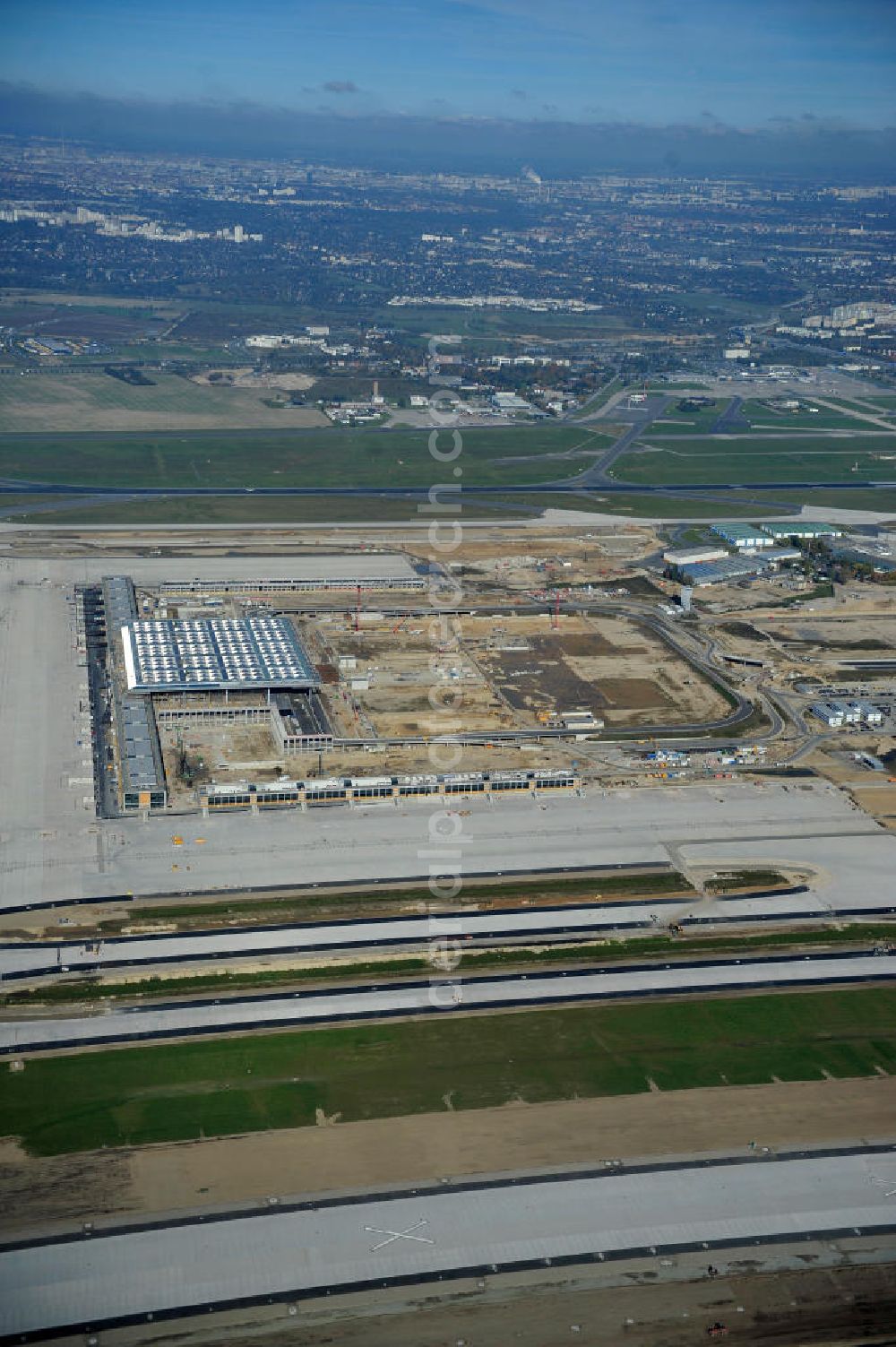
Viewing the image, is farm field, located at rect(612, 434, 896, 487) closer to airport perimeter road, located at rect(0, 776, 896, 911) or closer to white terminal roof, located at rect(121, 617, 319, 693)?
white terminal roof, located at rect(121, 617, 319, 693)

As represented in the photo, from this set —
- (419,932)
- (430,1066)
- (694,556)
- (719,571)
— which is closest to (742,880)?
(419,932)

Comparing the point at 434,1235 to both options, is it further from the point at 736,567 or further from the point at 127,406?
the point at 127,406

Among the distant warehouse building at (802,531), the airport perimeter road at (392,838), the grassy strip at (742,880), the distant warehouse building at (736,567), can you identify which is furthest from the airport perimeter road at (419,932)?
the distant warehouse building at (802,531)

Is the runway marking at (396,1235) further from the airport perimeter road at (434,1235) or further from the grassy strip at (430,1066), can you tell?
the grassy strip at (430,1066)

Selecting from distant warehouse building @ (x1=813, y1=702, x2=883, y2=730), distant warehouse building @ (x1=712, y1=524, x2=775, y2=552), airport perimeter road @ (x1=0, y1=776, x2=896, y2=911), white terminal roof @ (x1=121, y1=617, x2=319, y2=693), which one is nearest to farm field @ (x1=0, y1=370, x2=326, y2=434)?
distant warehouse building @ (x1=712, y1=524, x2=775, y2=552)

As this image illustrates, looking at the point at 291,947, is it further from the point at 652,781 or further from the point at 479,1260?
the point at 652,781

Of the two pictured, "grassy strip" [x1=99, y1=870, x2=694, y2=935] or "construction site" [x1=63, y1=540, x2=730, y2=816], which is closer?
"grassy strip" [x1=99, y1=870, x2=694, y2=935]

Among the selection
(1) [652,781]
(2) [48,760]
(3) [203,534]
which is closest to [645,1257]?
(1) [652,781]
